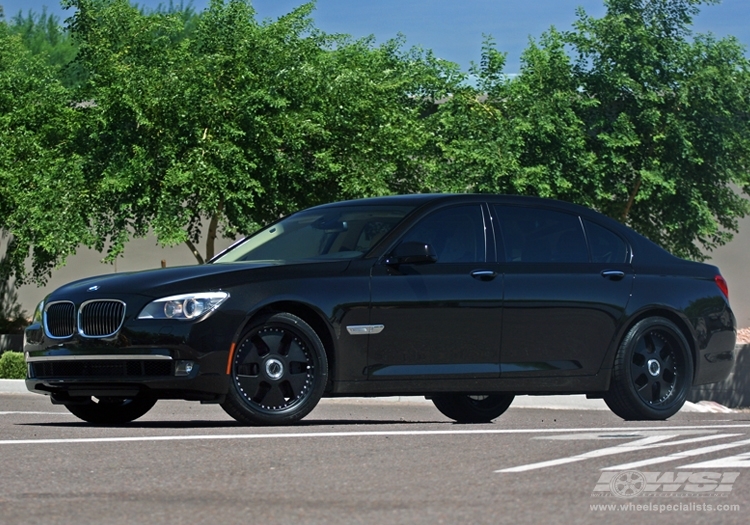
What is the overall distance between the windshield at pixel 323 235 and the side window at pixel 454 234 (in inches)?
7.5

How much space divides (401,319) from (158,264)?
27.1 metres

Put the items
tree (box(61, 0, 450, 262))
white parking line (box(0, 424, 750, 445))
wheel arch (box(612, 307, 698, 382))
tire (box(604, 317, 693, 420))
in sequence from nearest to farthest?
white parking line (box(0, 424, 750, 445)) < tire (box(604, 317, 693, 420)) < wheel arch (box(612, 307, 698, 382)) < tree (box(61, 0, 450, 262))


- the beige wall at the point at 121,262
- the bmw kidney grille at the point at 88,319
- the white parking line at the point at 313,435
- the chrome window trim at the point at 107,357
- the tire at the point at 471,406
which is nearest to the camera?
the white parking line at the point at 313,435

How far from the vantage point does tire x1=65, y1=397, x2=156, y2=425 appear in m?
10.6

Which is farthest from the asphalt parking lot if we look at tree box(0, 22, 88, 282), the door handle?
tree box(0, 22, 88, 282)

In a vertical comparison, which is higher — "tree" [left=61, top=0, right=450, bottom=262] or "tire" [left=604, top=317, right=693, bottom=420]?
"tree" [left=61, top=0, right=450, bottom=262]

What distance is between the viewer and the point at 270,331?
9477mm

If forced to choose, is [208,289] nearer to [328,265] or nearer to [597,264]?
[328,265]

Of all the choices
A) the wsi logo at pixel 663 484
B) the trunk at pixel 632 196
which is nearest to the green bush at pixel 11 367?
the trunk at pixel 632 196

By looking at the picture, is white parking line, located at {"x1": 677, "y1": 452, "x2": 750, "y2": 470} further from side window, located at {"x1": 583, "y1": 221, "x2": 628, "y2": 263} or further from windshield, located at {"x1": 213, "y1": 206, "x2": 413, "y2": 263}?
side window, located at {"x1": 583, "y1": 221, "x2": 628, "y2": 263}

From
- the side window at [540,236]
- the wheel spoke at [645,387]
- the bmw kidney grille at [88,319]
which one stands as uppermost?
the side window at [540,236]

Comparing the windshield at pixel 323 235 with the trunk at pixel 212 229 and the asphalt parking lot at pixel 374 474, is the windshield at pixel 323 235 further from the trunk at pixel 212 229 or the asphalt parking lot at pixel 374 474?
the trunk at pixel 212 229

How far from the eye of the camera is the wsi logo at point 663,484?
6.25 meters

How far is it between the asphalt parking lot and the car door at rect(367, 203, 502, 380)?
1.49 feet
